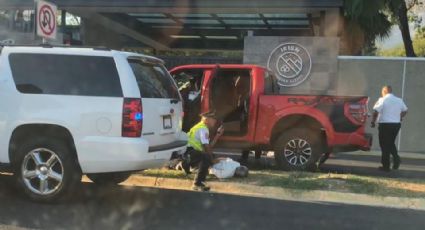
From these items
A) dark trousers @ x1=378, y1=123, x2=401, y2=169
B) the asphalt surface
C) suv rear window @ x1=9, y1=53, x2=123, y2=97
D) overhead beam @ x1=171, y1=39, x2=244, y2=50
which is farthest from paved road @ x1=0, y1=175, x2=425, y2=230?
overhead beam @ x1=171, y1=39, x2=244, y2=50

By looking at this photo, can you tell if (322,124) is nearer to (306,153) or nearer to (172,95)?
(306,153)

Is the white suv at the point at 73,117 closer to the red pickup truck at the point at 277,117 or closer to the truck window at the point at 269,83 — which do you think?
the red pickup truck at the point at 277,117

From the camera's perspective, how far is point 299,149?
10.6 metres

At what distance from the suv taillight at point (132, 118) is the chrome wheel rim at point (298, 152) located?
4.21 m

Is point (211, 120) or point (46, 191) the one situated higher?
point (211, 120)

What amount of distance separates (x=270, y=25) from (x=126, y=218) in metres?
15.3

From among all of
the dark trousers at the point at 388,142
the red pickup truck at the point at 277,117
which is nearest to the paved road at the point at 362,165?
the dark trousers at the point at 388,142

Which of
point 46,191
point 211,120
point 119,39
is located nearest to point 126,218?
point 46,191

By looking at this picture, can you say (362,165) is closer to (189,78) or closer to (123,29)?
(189,78)

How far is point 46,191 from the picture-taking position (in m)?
7.27

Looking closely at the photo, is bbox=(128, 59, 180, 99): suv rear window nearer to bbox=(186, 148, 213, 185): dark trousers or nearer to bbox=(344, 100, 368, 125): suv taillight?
bbox=(186, 148, 213, 185): dark trousers

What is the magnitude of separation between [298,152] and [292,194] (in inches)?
83.4

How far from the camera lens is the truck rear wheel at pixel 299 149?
10.5 m

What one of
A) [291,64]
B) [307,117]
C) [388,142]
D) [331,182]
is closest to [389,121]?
[388,142]
